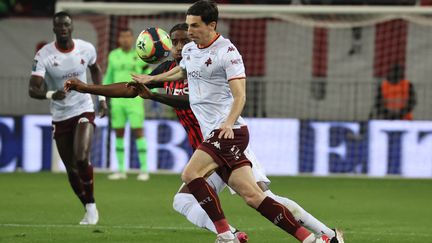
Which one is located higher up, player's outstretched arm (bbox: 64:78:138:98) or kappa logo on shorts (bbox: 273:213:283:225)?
player's outstretched arm (bbox: 64:78:138:98)

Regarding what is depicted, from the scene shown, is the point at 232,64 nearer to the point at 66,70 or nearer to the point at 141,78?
the point at 141,78

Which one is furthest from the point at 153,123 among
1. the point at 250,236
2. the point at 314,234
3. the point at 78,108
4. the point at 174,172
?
the point at 314,234

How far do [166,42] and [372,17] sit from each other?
10.8 meters

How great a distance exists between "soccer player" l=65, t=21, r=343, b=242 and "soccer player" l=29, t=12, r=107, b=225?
7.20 ft

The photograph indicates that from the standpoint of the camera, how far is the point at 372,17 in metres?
20.6

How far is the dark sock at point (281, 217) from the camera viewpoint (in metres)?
8.80

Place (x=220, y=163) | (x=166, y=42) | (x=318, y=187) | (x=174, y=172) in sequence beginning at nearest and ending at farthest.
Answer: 1. (x=220, y=163)
2. (x=166, y=42)
3. (x=318, y=187)
4. (x=174, y=172)

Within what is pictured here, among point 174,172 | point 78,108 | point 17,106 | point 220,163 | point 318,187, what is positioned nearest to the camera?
point 220,163

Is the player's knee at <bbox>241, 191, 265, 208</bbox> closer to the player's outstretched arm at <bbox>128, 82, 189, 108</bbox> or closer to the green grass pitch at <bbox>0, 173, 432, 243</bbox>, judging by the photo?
the player's outstretched arm at <bbox>128, 82, 189, 108</bbox>

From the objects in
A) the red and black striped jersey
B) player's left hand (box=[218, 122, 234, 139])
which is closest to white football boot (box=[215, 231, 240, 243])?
player's left hand (box=[218, 122, 234, 139])

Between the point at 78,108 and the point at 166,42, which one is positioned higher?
the point at 166,42

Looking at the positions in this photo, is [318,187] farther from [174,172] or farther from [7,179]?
[7,179]

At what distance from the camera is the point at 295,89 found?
2208 centimetres

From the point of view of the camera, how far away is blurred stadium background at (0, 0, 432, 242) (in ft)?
63.5
